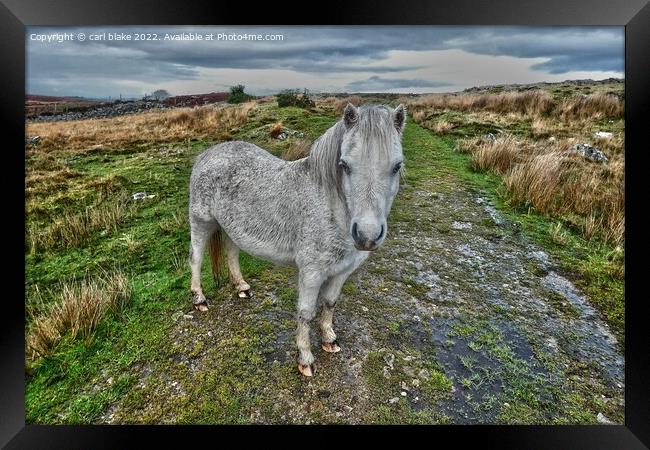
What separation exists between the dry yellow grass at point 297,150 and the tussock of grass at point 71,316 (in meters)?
2.13

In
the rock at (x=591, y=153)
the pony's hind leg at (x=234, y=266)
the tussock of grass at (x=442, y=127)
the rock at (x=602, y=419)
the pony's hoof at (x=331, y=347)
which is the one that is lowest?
the rock at (x=602, y=419)

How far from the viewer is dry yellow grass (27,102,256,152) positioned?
9.43ft

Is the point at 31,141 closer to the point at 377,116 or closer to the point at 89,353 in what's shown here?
the point at 89,353

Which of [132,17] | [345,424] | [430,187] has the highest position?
[132,17]

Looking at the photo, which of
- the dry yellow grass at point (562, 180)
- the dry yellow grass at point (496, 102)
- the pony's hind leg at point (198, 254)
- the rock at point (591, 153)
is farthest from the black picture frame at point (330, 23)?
the pony's hind leg at point (198, 254)

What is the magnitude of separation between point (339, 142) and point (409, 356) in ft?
5.42

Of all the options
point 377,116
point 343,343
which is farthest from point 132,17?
point 343,343

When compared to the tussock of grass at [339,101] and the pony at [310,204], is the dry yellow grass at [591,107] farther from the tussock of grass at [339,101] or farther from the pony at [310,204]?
the pony at [310,204]

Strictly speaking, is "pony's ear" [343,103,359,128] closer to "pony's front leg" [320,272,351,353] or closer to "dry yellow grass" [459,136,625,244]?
"pony's front leg" [320,272,351,353]

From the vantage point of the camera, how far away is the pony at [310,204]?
1530mm

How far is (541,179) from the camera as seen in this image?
11.8 ft

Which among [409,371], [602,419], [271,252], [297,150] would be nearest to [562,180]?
[602,419]

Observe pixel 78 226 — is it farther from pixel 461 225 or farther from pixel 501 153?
pixel 501 153

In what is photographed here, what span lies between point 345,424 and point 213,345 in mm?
1126
